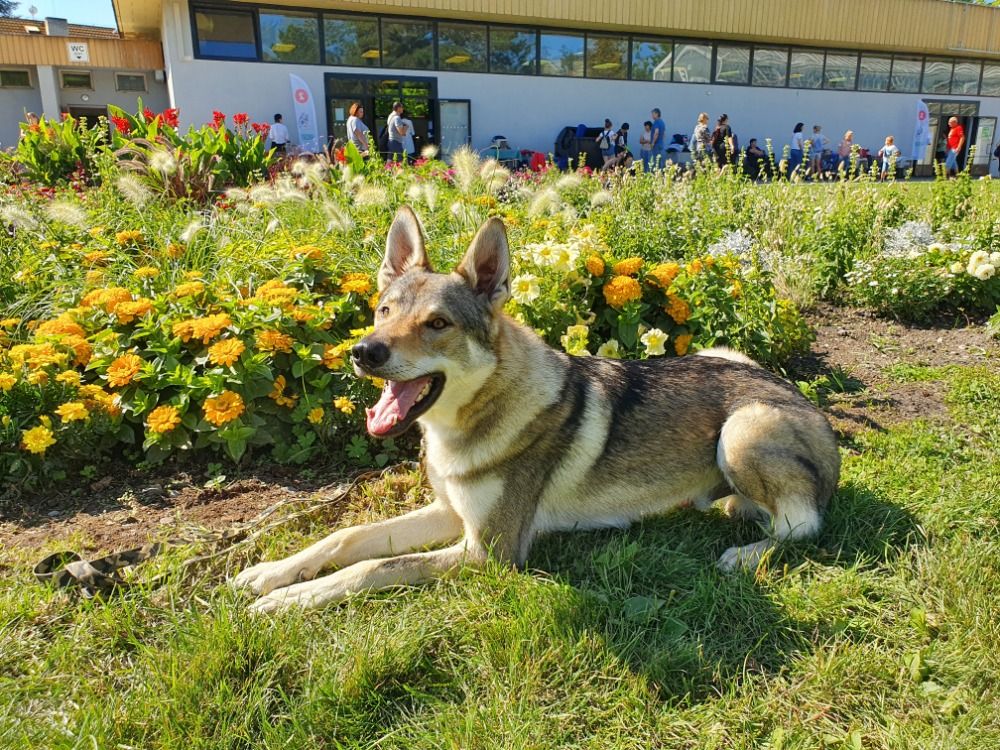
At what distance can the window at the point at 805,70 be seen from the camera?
27.6 metres

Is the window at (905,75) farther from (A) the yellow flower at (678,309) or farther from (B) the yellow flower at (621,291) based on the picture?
(B) the yellow flower at (621,291)

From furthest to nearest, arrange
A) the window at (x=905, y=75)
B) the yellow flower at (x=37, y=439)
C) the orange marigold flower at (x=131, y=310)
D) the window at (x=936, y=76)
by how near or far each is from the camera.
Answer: the window at (x=936, y=76) → the window at (x=905, y=75) → the orange marigold flower at (x=131, y=310) → the yellow flower at (x=37, y=439)

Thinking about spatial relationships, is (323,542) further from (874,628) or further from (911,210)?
(911,210)

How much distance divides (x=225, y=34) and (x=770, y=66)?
69.1ft

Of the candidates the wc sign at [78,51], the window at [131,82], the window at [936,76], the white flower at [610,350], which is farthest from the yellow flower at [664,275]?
the window at [936,76]

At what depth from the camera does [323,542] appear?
9.39ft

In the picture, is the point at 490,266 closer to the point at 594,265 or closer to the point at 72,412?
the point at 594,265

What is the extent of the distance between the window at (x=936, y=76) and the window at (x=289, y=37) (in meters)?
27.2

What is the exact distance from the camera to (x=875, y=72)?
2898 cm

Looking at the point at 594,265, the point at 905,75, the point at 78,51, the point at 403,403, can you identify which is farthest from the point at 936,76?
the point at 403,403

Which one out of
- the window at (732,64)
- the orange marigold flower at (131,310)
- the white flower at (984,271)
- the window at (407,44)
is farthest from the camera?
the window at (732,64)

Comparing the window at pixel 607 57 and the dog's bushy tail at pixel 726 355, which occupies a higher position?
the window at pixel 607 57

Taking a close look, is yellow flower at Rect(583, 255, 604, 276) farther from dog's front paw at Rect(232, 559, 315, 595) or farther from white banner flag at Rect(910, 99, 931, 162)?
white banner flag at Rect(910, 99, 931, 162)

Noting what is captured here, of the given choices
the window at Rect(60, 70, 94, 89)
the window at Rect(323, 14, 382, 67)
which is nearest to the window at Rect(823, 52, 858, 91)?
the window at Rect(323, 14, 382, 67)
